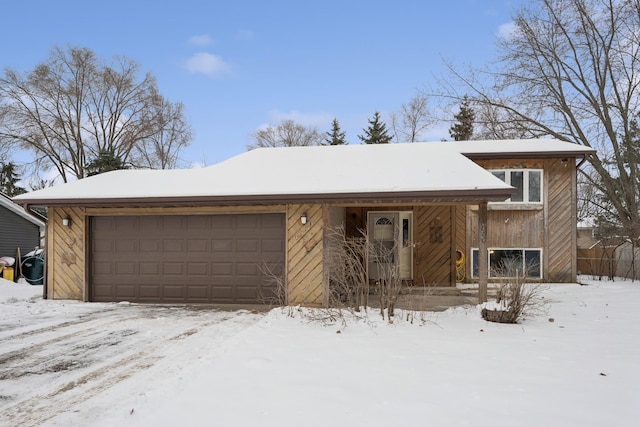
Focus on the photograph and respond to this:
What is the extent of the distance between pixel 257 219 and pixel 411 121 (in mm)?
21151

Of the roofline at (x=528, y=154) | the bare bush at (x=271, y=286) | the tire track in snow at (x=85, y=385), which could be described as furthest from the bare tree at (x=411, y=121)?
the tire track in snow at (x=85, y=385)

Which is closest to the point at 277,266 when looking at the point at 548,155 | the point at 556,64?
the point at 548,155

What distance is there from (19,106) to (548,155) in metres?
26.9

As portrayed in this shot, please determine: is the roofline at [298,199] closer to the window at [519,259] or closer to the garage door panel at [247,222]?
the garage door panel at [247,222]

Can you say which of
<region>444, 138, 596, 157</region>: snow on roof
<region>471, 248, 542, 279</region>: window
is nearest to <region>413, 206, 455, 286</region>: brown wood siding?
<region>471, 248, 542, 279</region>: window

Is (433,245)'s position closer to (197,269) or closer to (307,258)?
(307,258)

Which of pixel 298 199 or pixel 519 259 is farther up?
pixel 298 199

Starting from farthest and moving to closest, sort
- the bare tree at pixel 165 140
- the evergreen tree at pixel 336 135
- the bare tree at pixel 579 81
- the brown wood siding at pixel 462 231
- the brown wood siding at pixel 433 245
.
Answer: the evergreen tree at pixel 336 135 < the bare tree at pixel 165 140 < the bare tree at pixel 579 81 < the brown wood siding at pixel 462 231 < the brown wood siding at pixel 433 245

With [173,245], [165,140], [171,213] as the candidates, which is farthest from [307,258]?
[165,140]

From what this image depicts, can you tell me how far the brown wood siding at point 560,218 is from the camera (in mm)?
12328

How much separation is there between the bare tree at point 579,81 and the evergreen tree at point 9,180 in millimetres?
28371

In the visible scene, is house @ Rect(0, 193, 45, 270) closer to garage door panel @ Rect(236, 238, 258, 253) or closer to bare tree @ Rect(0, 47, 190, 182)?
bare tree @ Rect(0, 47, 190, 182)

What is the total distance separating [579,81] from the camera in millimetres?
16672

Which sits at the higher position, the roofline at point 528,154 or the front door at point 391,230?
the roofline at point 528,154
